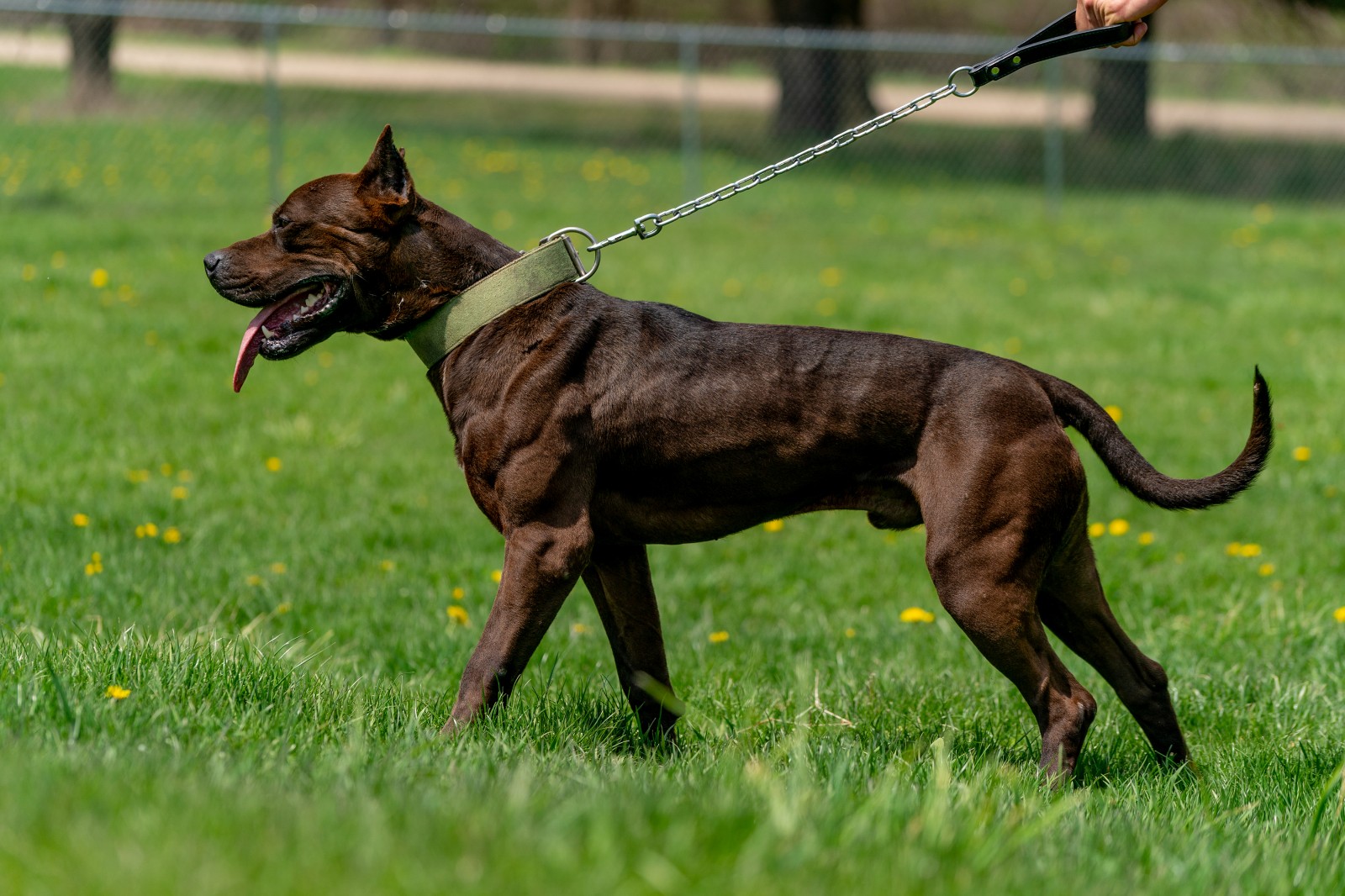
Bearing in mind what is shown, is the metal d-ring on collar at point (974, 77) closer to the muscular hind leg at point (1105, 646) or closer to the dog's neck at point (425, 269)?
the dog's neck at point (425, 269)

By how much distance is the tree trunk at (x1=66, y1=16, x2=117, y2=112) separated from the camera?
768 inches

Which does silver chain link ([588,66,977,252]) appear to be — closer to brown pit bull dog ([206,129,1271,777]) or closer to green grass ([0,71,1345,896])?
brown pit bull dog ([206,129,1271,777])

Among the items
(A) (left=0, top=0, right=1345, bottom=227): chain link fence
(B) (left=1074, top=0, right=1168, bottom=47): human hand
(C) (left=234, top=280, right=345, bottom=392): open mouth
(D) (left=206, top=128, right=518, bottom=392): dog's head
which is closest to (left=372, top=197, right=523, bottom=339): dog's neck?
(D) (left=206, top=128, right=518, bottom=392): dog's head

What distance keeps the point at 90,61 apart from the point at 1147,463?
1915cm

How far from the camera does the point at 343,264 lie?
3.96m

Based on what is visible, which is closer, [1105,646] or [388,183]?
[388,183]

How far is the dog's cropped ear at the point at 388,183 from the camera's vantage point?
12.9 feet

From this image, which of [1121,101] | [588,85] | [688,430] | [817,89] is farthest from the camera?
[588,85]

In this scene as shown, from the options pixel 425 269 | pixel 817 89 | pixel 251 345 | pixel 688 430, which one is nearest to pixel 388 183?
pixel 425 269

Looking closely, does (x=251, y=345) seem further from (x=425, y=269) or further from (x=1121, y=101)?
(x=1121, y=101)

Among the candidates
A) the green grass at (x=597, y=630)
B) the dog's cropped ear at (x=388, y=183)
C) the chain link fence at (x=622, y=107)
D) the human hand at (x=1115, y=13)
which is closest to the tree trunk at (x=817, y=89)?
the chain link fence at (x=622, y=107)

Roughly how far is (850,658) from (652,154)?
49.4 ft

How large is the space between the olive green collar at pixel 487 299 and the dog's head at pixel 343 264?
1.8 inches

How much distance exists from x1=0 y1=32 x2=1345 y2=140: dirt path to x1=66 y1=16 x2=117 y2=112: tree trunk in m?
1.09
